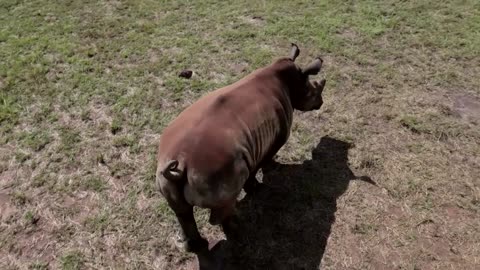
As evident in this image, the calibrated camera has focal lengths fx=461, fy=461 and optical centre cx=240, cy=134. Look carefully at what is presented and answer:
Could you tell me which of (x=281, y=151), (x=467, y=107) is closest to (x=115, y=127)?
(x=281, y=151)

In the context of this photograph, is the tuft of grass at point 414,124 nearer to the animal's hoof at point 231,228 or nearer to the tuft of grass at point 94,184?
the animal's hoof at point 231,228

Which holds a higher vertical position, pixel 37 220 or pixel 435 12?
Answer: pixel 435 12

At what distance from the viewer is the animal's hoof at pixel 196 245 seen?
4.19 meters

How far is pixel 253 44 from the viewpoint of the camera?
7.04 metres

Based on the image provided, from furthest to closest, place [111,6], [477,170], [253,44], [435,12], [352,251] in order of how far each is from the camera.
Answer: [111,6]
[435,12]
[253,44]
[477,170]
[352,251]

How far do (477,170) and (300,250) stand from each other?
7.35ft

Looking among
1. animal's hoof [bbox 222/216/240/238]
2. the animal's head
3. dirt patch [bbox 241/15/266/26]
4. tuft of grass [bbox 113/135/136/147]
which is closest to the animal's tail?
animal's hoof [bbox 222/216/240/238]

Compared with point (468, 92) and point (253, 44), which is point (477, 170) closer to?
point (468, 92)

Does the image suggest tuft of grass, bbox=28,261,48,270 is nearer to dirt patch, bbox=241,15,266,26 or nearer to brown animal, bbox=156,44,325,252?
brown animal, bbox=156,44,325,252

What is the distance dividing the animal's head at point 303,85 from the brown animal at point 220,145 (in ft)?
0.61

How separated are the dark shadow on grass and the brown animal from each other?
0.24m

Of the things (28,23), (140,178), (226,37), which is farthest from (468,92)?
(28,23)

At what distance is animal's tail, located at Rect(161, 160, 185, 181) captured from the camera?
134 inches

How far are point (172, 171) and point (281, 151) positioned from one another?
2121 millimetres
